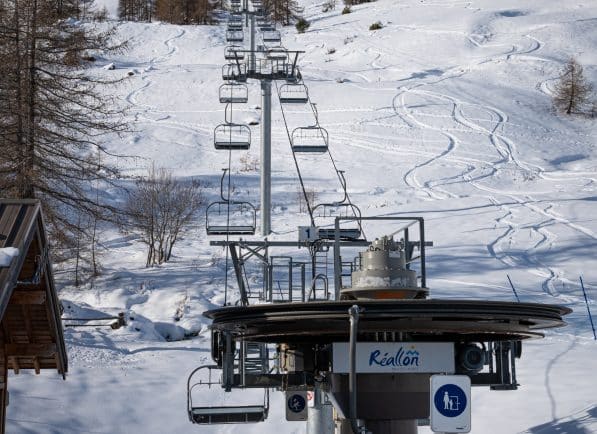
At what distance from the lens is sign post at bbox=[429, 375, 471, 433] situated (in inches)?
276

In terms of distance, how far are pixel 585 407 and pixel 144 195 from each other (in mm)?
22786

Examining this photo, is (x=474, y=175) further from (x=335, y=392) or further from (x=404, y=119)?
(x=335, y=392)

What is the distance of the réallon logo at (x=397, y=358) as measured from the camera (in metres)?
9.09

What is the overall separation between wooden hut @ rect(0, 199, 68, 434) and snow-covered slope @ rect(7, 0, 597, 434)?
7321 mm

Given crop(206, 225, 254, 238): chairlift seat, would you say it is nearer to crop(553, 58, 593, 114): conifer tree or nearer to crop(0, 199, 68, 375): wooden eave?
crop(0, 199, 68, 375): wooden eave

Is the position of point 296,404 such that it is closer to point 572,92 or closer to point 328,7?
point 572,92

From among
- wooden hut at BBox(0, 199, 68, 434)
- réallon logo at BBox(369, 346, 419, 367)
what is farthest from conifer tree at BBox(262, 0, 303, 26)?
réallon logo at BBox(369, 346, 419, 367)

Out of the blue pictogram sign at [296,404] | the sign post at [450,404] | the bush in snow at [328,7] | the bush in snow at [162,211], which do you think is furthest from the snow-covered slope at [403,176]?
the sign post at [450,404]

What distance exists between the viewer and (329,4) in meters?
103

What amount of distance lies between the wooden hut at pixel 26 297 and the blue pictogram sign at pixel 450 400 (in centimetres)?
406

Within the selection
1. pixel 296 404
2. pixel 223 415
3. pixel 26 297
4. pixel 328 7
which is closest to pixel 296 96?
pixel 296 404

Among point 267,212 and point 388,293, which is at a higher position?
point 388,293

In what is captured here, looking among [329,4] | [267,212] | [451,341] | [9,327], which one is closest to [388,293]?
[451,341]

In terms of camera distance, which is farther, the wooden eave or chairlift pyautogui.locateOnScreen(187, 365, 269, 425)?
chairlift pyautogui.locateOnScreen(187, 365, 269, 425)
